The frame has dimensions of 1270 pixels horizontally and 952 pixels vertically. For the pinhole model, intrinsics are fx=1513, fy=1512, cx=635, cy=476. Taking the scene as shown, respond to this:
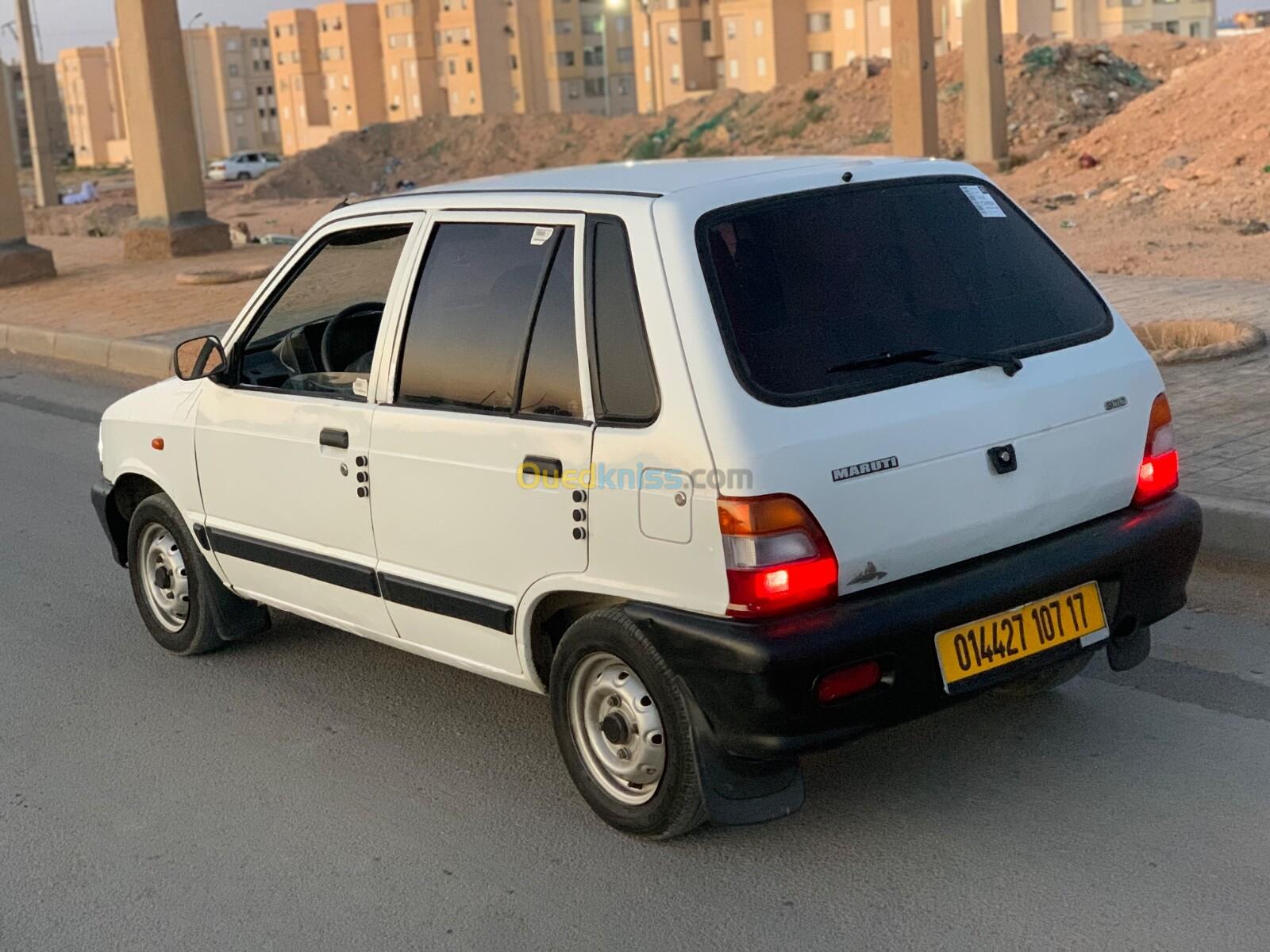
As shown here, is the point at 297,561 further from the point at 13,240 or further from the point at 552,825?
the point at 13,240

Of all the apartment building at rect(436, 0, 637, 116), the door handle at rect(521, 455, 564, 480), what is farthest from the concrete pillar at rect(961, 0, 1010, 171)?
the apartment building at rect(436, 0, 637, 116)

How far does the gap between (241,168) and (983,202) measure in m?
88.8

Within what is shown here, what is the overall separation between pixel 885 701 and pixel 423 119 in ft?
214

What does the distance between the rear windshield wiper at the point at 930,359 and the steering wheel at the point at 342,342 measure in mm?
1920

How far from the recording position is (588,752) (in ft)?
13.2

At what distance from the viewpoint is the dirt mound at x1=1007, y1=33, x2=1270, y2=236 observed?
1931 cm

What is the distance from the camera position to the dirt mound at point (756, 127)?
35906 mm

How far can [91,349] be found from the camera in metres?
14.7

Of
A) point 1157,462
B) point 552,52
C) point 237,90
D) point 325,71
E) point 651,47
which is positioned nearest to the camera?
point 1157,462

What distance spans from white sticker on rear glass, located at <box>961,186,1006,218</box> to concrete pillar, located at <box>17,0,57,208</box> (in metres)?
44.3

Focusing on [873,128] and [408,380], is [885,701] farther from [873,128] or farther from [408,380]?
[873,128]

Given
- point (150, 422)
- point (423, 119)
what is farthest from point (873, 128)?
point (150, 422)

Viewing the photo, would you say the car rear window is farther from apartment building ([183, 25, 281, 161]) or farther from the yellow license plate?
apartment building ([183, 25, 281, 161])

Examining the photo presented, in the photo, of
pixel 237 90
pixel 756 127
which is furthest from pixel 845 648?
pixel 237 90
